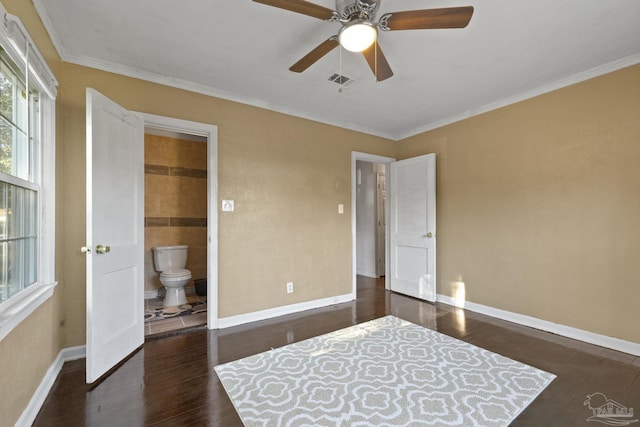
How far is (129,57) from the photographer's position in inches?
96.5

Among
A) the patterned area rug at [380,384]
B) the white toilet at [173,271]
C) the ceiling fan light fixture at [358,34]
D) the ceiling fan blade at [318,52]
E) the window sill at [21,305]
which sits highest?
the ceiling fan blade at [318,52]

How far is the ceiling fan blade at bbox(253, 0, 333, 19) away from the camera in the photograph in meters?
1.47

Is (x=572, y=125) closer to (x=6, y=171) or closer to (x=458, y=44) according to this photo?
(x=458, y=44)

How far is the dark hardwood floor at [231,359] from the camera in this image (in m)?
1.70

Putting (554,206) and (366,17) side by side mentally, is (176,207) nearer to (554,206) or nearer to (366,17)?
(366,17)

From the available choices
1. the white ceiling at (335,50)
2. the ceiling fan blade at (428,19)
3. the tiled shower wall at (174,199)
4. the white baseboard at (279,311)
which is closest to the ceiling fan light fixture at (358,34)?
the ceiling fan blade at (428,19)

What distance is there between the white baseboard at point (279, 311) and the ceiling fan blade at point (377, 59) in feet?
8.80

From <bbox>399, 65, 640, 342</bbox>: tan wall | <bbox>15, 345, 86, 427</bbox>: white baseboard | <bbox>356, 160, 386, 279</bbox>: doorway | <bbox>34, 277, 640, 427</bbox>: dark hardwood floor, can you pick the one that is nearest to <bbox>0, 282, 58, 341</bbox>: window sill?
<bbox>15, 345, 86, 427</bbox>: white baseboard

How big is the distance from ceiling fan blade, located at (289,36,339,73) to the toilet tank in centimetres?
322

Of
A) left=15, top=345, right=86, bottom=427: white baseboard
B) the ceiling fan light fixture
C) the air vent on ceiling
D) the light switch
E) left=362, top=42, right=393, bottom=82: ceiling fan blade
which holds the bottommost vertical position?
left=15, top=345, right=86, bottom=427: white baseboard

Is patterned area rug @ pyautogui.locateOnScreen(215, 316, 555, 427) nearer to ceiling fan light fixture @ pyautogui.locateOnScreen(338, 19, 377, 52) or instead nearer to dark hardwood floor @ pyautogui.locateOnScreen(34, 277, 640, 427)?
dark hardwood floor @ pyautogui.locateOnScreen(34, 277, 640, 427)

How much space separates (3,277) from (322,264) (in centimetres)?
289

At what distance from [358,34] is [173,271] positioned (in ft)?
12.0

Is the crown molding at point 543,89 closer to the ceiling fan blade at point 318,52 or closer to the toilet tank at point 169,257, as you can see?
the ceiling fan blade at point 318,52
